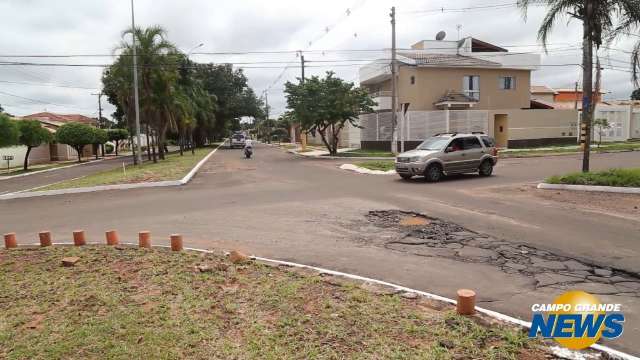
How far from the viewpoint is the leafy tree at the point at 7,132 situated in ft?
92.7

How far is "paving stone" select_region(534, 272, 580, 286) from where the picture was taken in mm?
5637

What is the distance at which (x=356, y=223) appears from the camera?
9.49 meters

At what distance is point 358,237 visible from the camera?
324 inches

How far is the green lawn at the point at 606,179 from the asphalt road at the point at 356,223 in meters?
1.87

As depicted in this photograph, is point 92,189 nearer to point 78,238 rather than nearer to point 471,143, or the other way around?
point 78,238

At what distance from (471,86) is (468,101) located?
2.42m

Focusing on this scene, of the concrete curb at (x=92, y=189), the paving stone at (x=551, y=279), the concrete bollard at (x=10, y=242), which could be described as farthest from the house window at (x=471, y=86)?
the concrete bollard at (x=10, y=242)

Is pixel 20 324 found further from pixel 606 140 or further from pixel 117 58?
pixel 606 140

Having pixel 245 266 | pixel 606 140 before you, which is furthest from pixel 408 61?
pixel 245 266

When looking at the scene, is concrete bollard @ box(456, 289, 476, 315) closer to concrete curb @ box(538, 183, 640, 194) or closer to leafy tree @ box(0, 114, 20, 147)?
concrete curb @ box(538, 183, 640, 194)

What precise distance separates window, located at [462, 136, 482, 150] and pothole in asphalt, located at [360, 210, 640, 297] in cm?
854

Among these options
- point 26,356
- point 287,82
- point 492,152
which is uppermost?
point 287,82

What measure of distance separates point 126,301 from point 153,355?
4.73 ft

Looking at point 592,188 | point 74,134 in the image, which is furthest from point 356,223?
point 74,134
